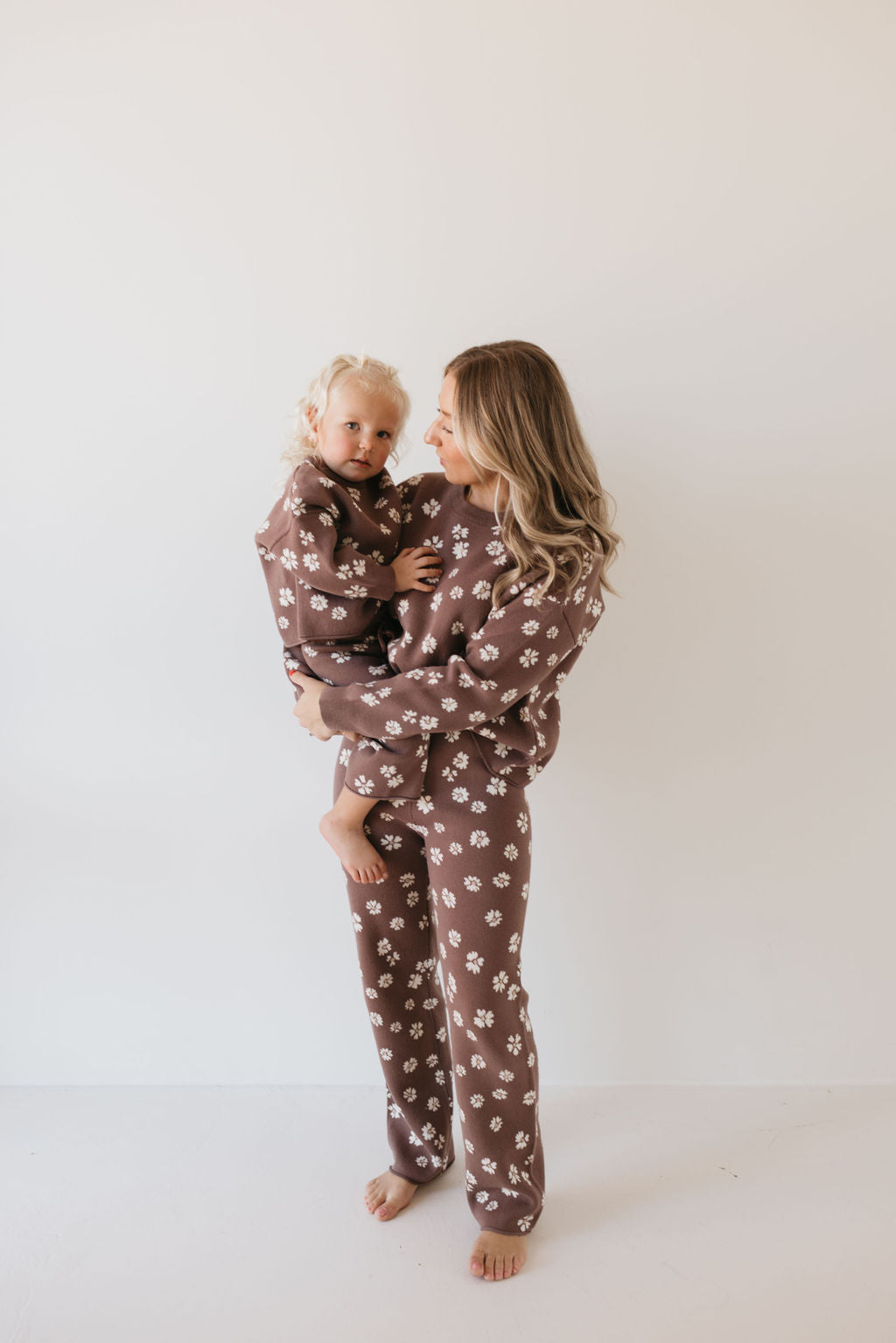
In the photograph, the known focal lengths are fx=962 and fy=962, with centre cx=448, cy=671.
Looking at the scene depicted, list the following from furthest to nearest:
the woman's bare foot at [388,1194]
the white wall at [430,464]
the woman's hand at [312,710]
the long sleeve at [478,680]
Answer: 1. the white wall at [430,464]
2. the woman's bare foot at [388,1194]
3. the woman's hand at [312,710]
4. the long sleeve at [478,680]

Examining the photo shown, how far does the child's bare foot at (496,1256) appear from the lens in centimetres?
158

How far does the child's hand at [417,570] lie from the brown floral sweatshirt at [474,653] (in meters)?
→ 0.01

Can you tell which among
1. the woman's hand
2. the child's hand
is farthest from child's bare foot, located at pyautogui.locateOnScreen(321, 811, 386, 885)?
the child's hand

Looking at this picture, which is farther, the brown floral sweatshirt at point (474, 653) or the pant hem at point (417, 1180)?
the pant hem at point (417, 1180)

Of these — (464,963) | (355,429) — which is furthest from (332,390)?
(464,963)

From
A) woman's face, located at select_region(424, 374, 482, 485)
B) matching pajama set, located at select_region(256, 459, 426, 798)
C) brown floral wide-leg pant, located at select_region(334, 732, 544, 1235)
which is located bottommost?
brown floral wide-leg pant, located at select_region(334, 732, 544, 1235)

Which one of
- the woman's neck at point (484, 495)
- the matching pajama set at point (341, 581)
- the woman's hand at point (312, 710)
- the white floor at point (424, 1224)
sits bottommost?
the white floor at point (424, 1224)

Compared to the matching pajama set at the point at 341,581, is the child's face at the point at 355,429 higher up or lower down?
higher up

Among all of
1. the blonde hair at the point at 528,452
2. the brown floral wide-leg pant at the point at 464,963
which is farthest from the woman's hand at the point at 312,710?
the blonde hair at the point at 528,452

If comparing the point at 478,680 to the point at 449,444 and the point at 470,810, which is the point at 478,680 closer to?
the point at 470,810

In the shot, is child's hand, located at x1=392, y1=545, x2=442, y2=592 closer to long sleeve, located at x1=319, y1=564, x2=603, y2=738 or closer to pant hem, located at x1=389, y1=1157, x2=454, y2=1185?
long sleeve, located at x1=319, y1=564, x2=603, y2=738

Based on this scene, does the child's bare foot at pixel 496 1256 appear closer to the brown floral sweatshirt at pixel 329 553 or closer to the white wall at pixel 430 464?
the white wall at pixel 430 464

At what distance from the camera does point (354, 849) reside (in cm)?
163

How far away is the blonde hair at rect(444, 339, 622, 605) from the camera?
1.49 meters
